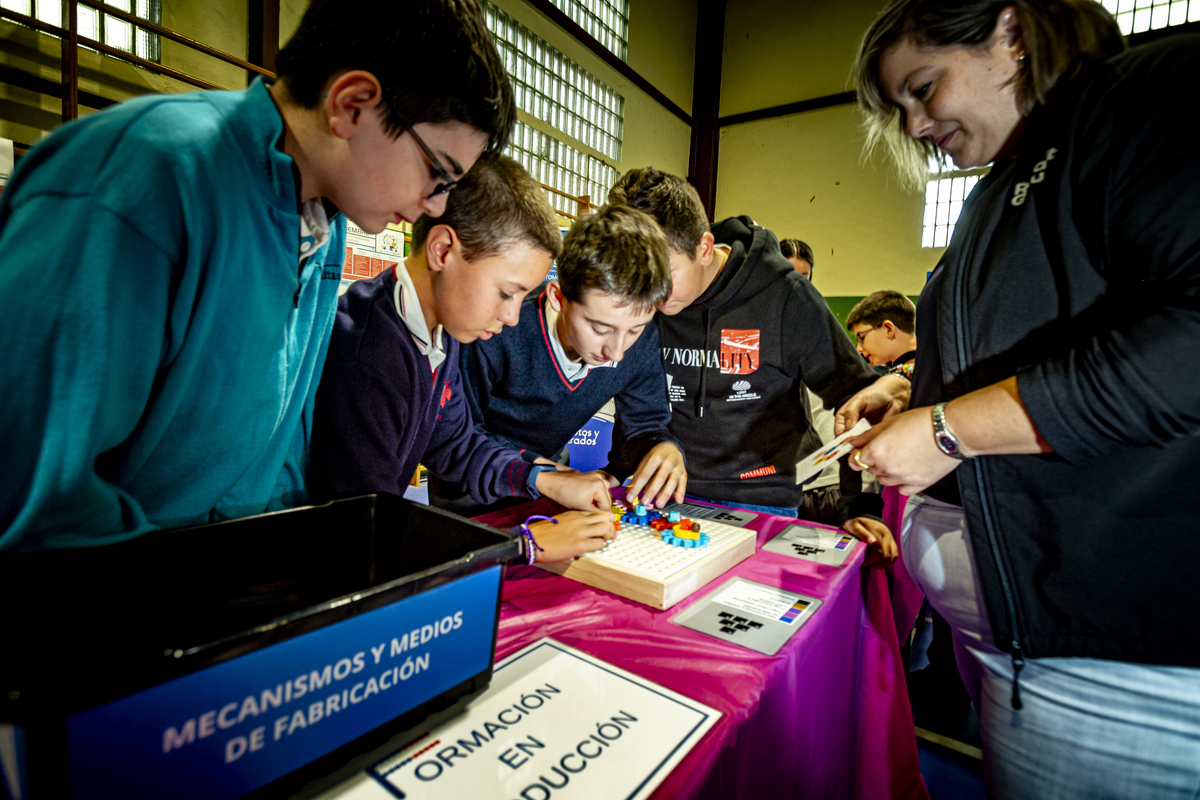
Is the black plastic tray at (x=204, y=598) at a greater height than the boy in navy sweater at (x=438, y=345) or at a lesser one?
lesser

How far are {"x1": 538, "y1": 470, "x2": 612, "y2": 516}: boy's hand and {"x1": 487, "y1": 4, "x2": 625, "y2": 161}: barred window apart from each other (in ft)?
15.3

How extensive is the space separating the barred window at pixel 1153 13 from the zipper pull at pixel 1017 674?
Answer: 7461 mm

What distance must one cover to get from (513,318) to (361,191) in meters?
0.45

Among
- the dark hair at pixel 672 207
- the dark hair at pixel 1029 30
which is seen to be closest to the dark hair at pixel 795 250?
the dark hair at pixel 672 207

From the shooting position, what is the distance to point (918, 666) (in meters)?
2.21

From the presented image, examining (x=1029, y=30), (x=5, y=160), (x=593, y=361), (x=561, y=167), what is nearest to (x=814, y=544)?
(x=593, y=361)

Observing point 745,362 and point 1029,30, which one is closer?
point 1029,30

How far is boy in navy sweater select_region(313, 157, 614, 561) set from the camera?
2.96 ft

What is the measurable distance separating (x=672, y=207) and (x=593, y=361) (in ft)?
1.64

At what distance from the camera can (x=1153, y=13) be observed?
17.4 feet

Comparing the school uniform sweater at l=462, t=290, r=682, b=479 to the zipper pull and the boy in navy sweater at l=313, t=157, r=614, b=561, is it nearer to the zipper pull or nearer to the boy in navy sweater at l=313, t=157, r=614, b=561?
the boy in navy sweater at l=313, t=157, r=614, b=561

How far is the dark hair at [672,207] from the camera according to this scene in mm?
1486

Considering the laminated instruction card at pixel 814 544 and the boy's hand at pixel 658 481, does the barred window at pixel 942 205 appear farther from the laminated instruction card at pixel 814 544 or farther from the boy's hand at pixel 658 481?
the boy's hand at pixel 658 481

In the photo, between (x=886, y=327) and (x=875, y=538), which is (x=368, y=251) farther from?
(x=875, y=538)
